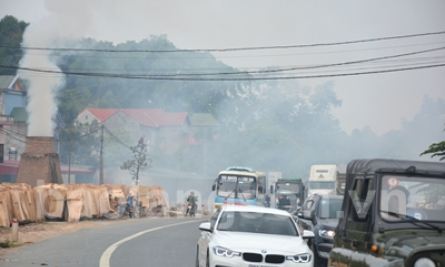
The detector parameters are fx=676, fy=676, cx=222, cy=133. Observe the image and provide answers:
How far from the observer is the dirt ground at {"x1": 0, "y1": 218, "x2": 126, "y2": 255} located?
71.2ft

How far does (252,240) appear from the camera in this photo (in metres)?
11.6

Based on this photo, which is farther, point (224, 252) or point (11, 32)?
point (11, 32)

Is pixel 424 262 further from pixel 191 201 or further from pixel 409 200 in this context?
pixel 191 201

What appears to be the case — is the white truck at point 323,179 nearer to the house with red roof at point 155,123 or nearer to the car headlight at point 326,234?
the car headlight at point 326,234

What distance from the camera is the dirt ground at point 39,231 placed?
21.7m

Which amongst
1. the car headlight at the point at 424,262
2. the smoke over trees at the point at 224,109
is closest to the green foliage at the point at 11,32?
the smoke over trees at the point at 224,109

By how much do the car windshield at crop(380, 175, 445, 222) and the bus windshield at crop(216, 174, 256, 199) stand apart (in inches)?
1194

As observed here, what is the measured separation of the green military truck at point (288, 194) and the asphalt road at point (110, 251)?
26.0m

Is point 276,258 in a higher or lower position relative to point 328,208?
lower

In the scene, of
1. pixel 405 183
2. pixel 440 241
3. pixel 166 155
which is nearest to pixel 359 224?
pixel 405 183

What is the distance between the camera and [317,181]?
5116 centimetres

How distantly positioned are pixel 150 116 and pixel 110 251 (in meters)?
81.7

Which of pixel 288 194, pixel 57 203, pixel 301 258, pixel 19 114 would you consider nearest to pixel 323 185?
pixel 288 194

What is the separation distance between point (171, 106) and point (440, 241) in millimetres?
103414
